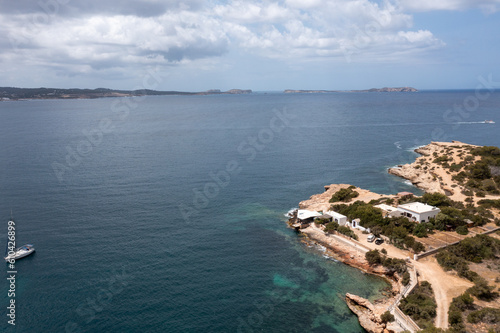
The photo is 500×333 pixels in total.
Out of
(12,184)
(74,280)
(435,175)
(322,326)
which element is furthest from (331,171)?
(12,184)

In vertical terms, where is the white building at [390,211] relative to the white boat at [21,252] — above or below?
above

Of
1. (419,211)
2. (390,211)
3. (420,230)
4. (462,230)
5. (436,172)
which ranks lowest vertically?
(420,230)

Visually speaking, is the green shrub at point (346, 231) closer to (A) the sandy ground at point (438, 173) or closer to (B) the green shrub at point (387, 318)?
(B) the green shrub at point (387, 318)

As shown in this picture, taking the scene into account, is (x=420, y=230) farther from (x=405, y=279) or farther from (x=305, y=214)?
(x=305, y=214)

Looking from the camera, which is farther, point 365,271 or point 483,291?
point 365,271

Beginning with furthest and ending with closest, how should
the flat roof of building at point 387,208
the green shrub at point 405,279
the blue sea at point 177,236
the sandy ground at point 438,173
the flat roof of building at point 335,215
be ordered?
1. the sandy ground at point 438,173
2. the flat roof of building at point 387,208
3. the flat roof of building at point 335,215
4. the green shrub at point 405,279
5. the blue sea at point 177,236

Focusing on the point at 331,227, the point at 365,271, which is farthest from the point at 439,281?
the point at 331,227

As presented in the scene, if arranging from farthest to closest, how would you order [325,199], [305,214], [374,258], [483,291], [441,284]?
[325,199]
[305,214]
[374,258]
[441,284]
[483,291]

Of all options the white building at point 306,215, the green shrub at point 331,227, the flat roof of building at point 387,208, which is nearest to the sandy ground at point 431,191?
the green shrub at point 331,227
